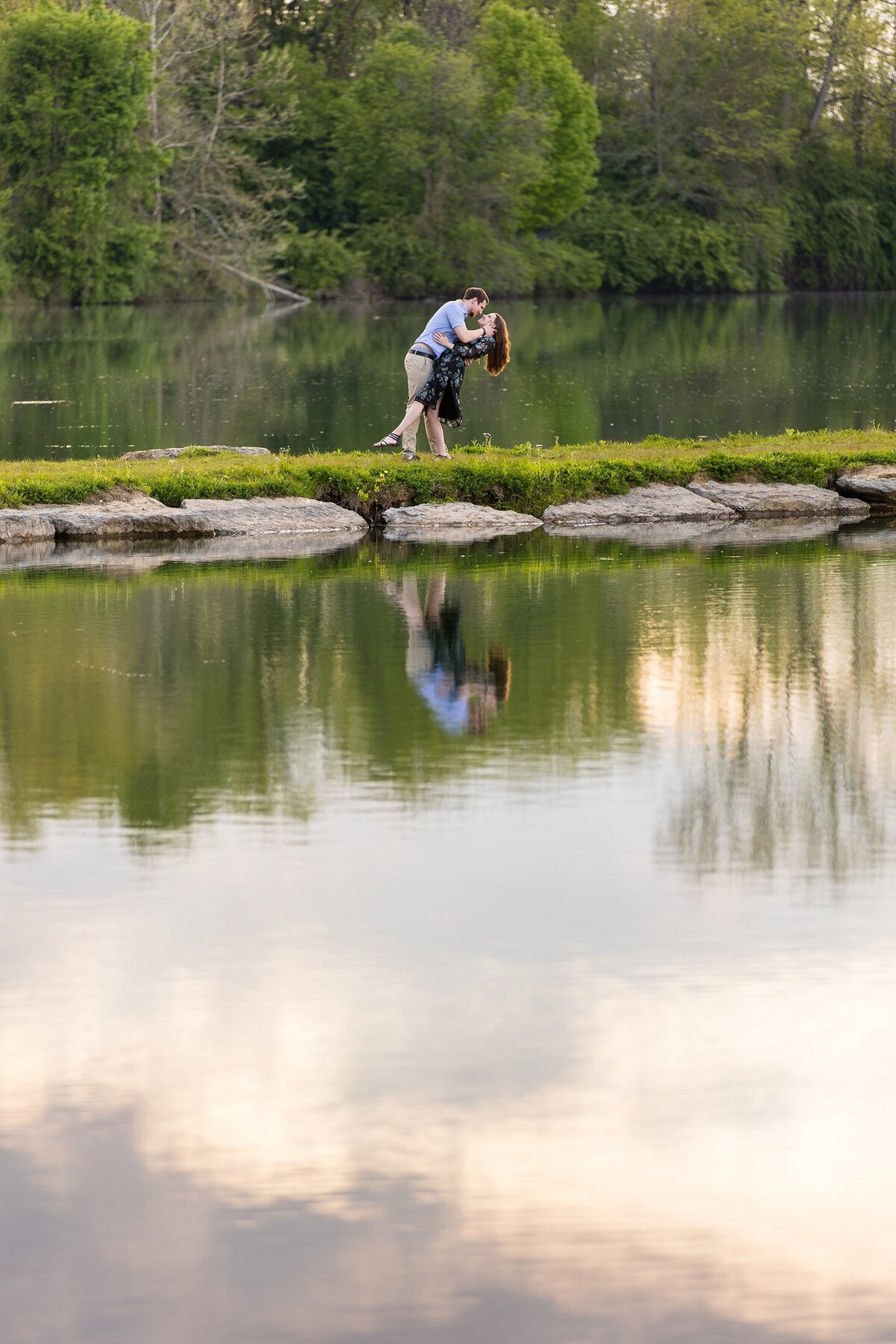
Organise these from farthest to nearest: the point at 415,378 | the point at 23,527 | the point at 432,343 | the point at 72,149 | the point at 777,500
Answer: the point at 72,149, the point at 415,378, the point at 432,343, the point at 777,500, the point at 23,527

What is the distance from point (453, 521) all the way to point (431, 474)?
57 centimetres

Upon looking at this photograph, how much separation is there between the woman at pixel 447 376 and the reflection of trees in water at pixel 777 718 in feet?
15.6

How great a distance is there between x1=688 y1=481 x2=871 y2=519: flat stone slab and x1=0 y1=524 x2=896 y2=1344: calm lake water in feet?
20.1

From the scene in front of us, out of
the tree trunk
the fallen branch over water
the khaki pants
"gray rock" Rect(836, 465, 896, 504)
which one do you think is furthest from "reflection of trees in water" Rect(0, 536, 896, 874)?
the tree trunk

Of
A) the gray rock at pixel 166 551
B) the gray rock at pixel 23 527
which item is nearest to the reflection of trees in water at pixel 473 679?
the gray rock at pixel 166 551

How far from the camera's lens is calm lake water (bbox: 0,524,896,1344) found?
416cm

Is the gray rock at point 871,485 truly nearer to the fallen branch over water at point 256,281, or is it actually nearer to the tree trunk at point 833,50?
the fallen branch over water at point 256,281

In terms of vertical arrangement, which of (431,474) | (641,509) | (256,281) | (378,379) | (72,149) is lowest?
(641,509)

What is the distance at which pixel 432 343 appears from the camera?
17.5 m

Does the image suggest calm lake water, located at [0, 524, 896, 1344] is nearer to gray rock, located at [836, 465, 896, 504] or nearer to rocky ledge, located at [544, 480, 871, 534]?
rocky ledge, located at [544, 480, 871, 534]

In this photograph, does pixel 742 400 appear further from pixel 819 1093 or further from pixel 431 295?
pixel 431 295

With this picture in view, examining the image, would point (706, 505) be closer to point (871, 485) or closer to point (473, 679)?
point (871, 485)

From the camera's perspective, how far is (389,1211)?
14.5 ft

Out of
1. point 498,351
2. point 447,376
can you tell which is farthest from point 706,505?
point 447,376
